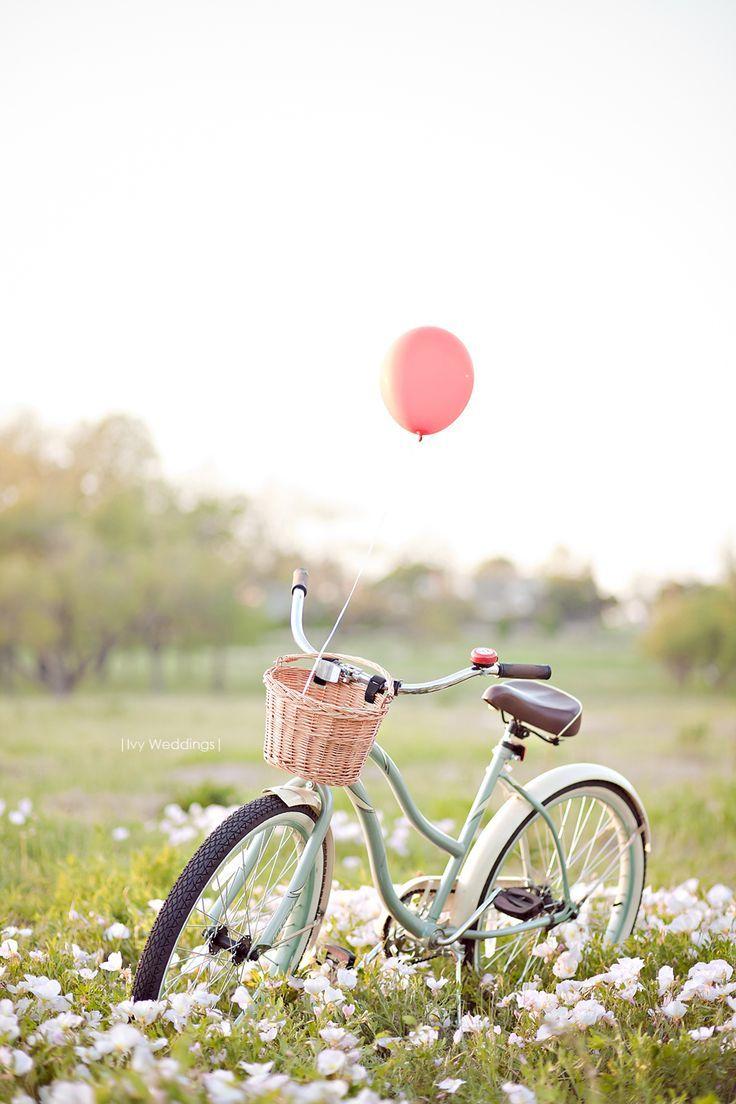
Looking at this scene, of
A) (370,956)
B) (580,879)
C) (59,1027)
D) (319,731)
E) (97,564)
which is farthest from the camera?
(97,564)

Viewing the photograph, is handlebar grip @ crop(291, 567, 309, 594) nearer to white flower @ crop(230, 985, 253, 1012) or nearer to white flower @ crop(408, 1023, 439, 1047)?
white flower @ crop(230, 985, 253, 1012)

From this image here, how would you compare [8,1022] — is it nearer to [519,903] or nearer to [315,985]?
[315,985]

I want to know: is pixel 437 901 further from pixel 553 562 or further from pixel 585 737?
pixel 553 562

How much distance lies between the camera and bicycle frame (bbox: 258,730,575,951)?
8.82 ft

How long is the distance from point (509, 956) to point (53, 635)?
1185 centimetres

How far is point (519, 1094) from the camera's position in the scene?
7.01ft

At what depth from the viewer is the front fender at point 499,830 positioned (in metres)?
3.04

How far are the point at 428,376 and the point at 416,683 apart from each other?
1.01m

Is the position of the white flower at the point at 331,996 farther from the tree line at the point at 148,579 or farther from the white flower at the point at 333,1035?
the tree line at the point at 148,579

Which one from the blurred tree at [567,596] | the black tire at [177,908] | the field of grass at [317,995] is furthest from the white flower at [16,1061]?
the blurred tree at [567,596]

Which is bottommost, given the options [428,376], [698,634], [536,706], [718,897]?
[698,634]

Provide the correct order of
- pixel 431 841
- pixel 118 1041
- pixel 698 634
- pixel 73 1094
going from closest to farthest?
pixel 73 1094
pixel 118 1041
pixel 431 841
pixel 698 634

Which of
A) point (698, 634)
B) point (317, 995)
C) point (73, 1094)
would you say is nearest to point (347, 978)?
point (317, 995)

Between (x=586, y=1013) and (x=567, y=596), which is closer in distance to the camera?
(x=586, y=1013)
